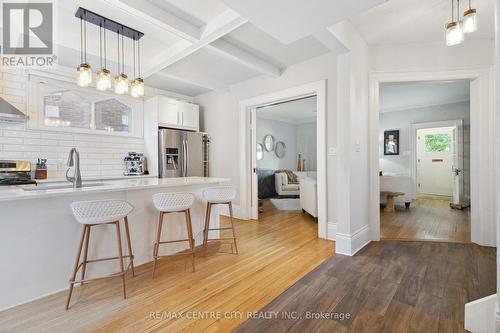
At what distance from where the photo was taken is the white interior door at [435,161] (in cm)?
661

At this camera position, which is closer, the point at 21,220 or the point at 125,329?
the point at 125,329

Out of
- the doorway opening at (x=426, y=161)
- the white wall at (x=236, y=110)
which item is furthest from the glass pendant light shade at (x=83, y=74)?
the doorway opening at (x=426, y=161)

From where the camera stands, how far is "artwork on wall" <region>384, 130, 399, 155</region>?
654 cm

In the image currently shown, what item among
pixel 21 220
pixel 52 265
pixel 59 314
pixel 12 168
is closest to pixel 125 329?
pixel 59 314

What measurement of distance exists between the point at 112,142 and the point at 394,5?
170 inches

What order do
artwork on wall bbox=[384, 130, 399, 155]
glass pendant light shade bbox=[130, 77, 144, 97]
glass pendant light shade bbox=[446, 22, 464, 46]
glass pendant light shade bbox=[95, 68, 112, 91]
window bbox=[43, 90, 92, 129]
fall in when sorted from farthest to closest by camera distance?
artwork on wall bbox=[384, 130, 399, 155] → window bbox=[43, 90, 92, 129] → glass pendant light shade bbox=[130, 77, 144, 97] → glass pendant light shade bbox=[95, 68, 112, 91] → glass pendant light shade bbox=[446, 22, 464, 46]

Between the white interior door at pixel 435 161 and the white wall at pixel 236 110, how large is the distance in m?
5.56

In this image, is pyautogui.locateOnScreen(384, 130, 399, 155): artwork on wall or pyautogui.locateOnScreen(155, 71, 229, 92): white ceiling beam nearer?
pyautogui.locateOnScreen(155, 71, 229, 92): white ceiling beam

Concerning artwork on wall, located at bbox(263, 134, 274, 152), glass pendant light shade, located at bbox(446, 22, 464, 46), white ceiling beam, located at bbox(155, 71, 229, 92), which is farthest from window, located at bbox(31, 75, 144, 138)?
glass pendant light shade, located at bbox(446, 22, 464, 46)

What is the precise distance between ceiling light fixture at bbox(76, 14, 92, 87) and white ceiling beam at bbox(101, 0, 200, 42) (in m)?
0.63

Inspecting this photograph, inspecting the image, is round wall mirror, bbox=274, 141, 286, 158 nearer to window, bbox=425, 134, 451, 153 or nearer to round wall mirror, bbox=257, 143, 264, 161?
round wall mirror, bbox=257, 143, 264, 161

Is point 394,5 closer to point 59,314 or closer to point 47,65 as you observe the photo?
point 59,314

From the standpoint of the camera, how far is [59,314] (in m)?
1.62

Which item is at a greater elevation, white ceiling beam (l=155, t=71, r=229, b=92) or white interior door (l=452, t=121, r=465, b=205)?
white ceiling beam (l=155, t=71, r=229, b=92)
